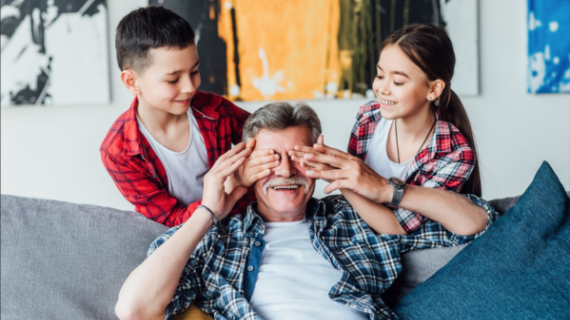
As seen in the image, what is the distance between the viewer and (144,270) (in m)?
1.48

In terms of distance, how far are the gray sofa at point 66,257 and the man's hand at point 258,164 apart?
1.34 ft

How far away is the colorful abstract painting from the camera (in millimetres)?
3086

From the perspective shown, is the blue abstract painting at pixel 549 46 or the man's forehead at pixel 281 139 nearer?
the man's forehead at pixel 281 139

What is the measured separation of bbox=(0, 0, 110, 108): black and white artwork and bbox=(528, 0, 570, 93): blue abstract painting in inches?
105

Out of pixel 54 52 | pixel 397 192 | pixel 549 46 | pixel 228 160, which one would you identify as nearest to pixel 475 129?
pixel 549 46

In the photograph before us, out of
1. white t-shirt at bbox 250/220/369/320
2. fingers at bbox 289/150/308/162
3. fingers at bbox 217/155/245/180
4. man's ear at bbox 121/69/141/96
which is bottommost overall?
white t-shirt at bbox 250/220/369/320

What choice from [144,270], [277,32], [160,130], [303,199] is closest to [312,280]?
[303,199]

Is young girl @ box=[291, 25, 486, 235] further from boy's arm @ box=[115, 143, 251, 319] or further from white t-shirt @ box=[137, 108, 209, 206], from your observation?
white t-shirt @ box=[137, 108, 209, 206]

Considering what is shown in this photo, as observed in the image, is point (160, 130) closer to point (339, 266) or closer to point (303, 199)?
point (303, 199)

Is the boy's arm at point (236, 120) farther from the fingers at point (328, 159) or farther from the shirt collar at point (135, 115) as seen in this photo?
the fingers at point (328, 159)

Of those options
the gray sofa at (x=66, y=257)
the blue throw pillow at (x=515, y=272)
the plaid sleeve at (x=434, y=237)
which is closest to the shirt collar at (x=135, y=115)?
the gray sofa at (x=66, y=257)

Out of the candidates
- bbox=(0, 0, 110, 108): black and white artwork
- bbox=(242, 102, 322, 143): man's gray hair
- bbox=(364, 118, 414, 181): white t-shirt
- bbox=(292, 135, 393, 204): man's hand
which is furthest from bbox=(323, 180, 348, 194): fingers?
bbox=(0, 0, 110, 108): black and white artwork

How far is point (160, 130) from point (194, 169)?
21 cm

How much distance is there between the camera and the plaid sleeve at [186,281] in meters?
1.52
